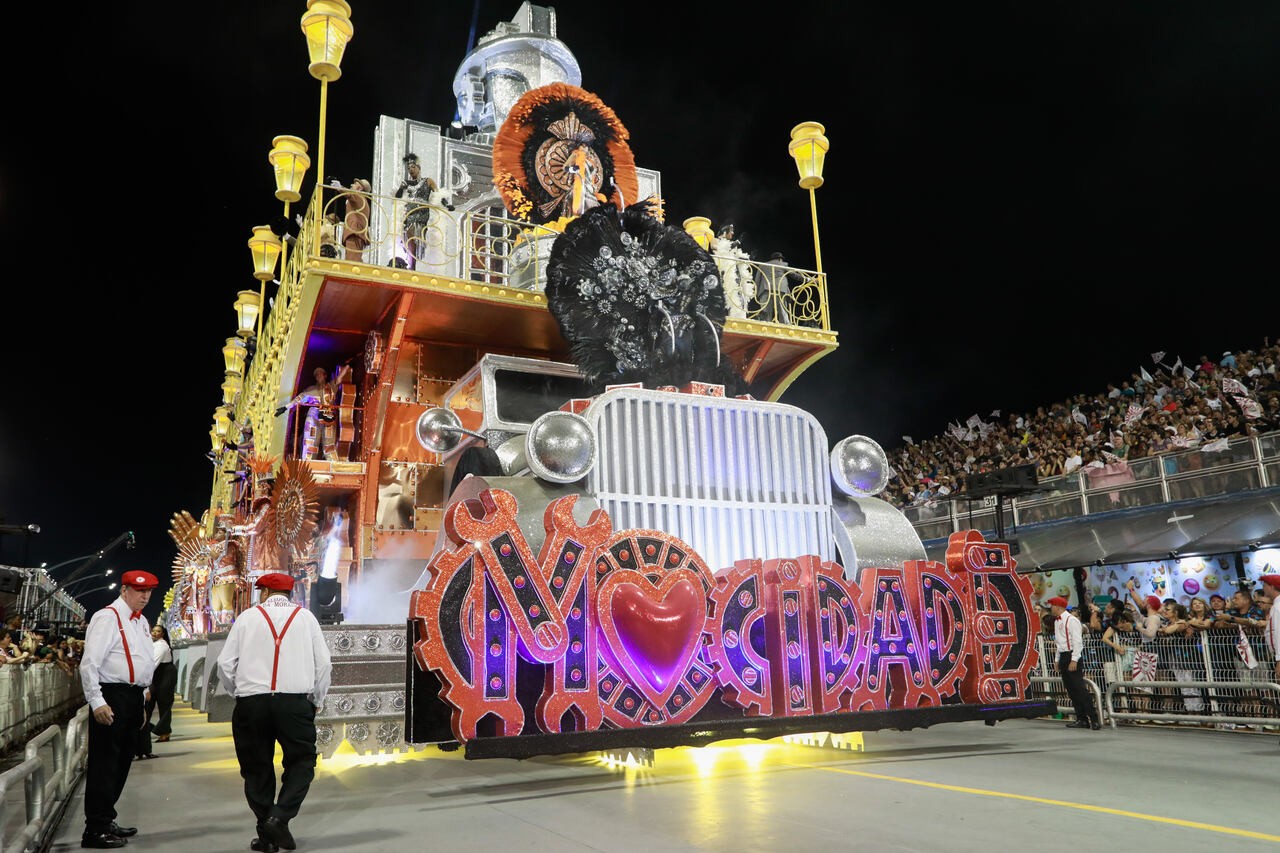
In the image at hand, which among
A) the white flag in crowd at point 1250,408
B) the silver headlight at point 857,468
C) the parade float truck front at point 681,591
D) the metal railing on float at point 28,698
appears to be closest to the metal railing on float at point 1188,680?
the parade float truck front at point 681,591

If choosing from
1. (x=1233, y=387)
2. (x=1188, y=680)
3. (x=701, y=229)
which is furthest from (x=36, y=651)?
(x=1233, y=387)

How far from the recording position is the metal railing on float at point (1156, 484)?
13.5m

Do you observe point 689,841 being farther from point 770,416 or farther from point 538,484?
point 770,416

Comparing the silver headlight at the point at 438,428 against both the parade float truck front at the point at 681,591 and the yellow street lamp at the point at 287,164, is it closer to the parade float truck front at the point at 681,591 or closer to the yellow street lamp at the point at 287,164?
the parade float truck front at the point at 681,591

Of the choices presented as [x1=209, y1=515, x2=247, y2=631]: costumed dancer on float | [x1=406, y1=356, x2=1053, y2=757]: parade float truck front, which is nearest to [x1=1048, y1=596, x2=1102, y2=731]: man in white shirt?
[x1=406, y1=356, x2=1053, y2=757]: parade float truck front

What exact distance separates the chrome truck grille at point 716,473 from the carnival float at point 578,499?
21 millimetres

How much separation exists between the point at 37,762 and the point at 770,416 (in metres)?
5.26

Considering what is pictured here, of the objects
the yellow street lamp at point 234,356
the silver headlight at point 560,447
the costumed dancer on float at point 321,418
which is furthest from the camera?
the yellow street lamp at point 234,356

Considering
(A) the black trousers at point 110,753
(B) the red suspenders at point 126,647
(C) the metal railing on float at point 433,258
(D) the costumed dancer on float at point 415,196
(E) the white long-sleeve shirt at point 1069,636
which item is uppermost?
(D) the costumed dancer on float at point 415,196

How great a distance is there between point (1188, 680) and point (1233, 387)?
9130mm

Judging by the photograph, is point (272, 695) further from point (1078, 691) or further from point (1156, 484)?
point (1156, 484)

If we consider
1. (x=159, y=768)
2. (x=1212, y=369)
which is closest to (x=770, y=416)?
(x=159, y=768)

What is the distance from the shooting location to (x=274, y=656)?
4.51m

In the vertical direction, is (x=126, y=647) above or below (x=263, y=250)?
below
